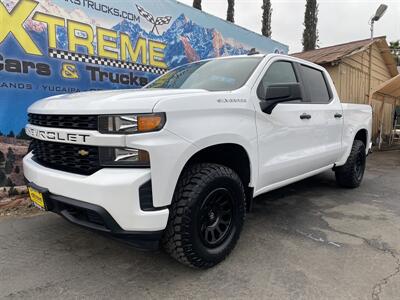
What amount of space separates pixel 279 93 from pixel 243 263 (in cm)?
153

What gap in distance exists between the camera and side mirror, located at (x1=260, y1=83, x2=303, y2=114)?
3.01 meters

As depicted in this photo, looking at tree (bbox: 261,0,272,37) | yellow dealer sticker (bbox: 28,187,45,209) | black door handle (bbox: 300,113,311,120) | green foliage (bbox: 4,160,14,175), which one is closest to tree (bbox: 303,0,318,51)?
tree (bbox: 261,0,272,37)

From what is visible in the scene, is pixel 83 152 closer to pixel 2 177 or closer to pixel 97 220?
pixel 97 220

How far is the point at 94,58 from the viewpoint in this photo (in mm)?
5449

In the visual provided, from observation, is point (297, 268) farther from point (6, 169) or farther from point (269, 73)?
point (6, 169)

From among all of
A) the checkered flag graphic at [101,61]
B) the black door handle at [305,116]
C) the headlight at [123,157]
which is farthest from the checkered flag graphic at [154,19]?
the headlight at [123,157]

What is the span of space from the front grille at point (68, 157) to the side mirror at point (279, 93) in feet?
5.31

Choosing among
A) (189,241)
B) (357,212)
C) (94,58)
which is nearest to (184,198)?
(189,241)

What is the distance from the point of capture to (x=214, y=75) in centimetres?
346

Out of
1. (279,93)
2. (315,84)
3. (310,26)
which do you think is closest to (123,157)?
(279,93)

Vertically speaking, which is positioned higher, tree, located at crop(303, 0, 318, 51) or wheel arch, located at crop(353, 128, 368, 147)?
tree, located at crop(303, 0, 318, 51)

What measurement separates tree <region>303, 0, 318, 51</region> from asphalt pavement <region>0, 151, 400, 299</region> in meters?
20.1

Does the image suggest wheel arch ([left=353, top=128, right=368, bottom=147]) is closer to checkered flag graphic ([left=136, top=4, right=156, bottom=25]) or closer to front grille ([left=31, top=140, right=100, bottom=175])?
checkered flag graphic ([left=136, top=4, right=156, bottom=25])

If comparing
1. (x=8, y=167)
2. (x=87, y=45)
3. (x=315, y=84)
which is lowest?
(x=8, y=167)
